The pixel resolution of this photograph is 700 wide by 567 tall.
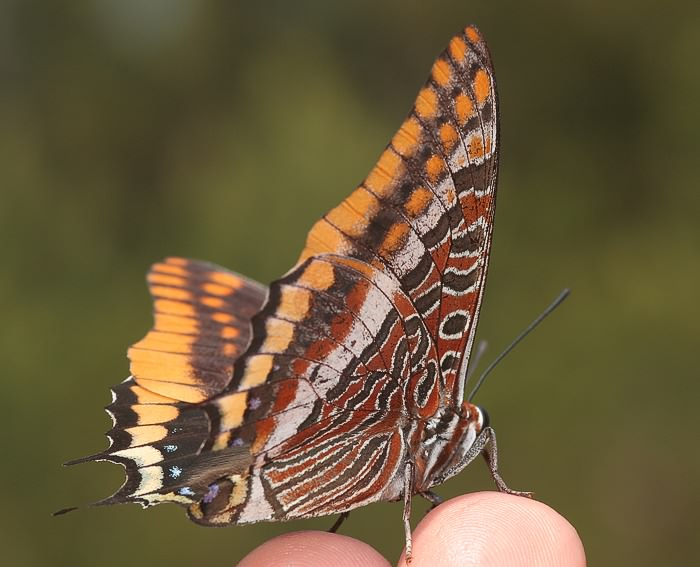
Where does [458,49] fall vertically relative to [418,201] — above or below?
above

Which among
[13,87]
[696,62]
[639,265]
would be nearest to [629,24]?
[696,62]

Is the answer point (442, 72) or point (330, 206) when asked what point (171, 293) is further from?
point (330, 206)

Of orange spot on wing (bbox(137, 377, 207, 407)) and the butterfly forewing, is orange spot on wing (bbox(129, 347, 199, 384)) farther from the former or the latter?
the butterfly forewing

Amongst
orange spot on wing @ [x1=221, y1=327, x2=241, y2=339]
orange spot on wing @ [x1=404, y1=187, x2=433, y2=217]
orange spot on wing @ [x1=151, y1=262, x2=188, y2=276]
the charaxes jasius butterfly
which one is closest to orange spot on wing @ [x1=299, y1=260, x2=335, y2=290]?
the charaxes jasius butterfly

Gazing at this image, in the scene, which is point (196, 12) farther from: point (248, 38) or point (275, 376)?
point (275, 376)

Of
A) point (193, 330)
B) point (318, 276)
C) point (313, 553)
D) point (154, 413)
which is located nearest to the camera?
point (318, 276)

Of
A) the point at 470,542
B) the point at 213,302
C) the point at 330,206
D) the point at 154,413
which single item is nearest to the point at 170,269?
the point at 213,302
